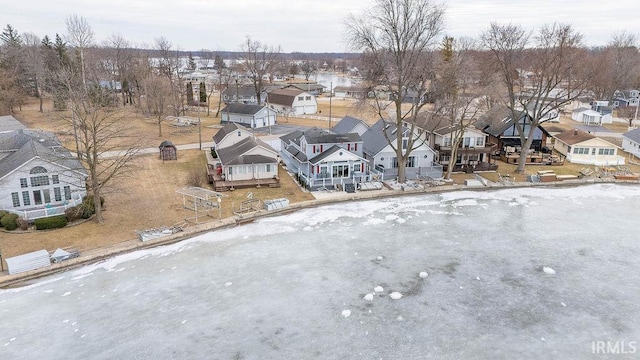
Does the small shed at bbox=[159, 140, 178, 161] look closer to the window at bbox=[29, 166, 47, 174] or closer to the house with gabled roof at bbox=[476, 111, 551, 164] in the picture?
the window at bbox=[29, 166, 47, 174]

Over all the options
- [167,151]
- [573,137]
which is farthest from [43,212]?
[573,137]

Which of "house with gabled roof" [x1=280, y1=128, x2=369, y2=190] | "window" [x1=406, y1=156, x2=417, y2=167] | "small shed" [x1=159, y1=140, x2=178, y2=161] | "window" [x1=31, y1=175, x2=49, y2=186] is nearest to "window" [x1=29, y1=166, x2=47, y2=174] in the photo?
"window" [x1=31, y1=175, x2=49, y2=186]

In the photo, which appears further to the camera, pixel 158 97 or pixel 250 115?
pixel 250 115

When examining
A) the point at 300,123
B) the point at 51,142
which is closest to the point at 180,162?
the point at 51,142

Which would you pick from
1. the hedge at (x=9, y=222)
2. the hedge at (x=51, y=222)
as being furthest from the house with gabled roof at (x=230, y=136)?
the hedge at (x=9, y=222)

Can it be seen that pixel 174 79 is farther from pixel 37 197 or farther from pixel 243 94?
pixel 37 197

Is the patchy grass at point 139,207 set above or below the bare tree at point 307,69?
A: below

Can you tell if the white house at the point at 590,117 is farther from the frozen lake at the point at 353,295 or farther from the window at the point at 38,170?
the window at the point at 38,170
